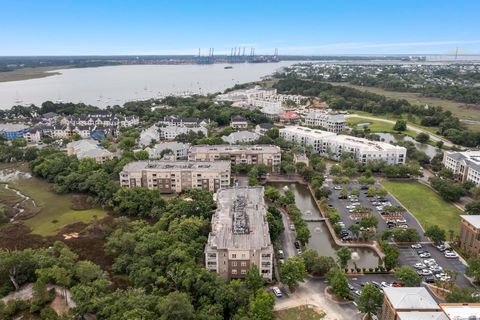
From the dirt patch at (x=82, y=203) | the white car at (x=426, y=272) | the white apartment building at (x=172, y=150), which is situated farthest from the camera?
the white apartment building at (x=172, y=150)

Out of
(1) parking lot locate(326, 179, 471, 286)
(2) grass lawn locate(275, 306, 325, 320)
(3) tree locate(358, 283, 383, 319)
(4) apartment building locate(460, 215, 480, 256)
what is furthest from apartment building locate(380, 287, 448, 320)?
(4) apartment building locate(460, 215, 480, 256)

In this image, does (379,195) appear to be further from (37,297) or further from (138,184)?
(37,297)

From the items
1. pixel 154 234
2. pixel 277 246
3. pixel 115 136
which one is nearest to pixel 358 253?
pixel 277 246

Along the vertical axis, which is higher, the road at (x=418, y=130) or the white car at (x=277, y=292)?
the road at (x=418, y=130)

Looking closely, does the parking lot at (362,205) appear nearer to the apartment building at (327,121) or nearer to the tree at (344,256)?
the tree at (344,256)

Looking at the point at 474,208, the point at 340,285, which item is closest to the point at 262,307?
the point at 340,285

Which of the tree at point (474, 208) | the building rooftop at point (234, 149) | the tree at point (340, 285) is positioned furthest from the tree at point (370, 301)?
the building rooftop at point (234, 149)

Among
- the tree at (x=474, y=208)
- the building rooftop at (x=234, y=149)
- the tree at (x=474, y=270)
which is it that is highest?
the building rooftop at (x=234, y=149)
